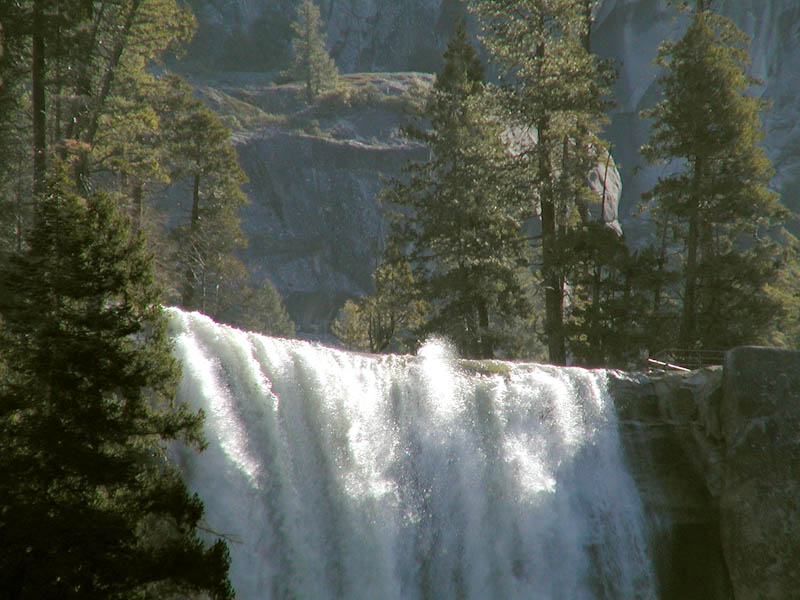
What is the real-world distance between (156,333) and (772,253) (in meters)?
27.2

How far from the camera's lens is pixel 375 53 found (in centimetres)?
11025

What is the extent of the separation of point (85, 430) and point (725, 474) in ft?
38.5

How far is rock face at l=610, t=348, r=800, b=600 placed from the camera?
12148 mm

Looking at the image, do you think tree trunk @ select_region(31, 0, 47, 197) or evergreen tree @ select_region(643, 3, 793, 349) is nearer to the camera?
tree trunk @ select_region(31, 0, 47, 197)

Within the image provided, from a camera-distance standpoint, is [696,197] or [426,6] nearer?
[696,197]

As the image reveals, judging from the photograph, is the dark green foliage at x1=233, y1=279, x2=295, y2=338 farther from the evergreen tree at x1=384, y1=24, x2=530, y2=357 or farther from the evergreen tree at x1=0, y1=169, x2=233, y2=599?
the evergreen tree at x1=0, y1=169, x2=233, y2=599

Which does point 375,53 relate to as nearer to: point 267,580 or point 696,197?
point 696,197

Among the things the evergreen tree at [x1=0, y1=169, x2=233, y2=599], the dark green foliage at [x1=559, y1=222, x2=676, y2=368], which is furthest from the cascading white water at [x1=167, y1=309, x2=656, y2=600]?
the dark green foliage at [x1=559, y1=222, x2=676, y2=368]

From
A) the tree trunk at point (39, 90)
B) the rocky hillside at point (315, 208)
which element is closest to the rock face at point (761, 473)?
the tree trunk at point (39, 90)

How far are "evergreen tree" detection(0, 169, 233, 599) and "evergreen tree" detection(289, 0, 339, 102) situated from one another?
8444 cm

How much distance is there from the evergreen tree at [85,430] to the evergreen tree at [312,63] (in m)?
84.4

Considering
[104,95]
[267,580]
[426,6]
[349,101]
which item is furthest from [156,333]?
→ [426,6]

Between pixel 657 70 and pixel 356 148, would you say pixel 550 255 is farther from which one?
pixel 657 70

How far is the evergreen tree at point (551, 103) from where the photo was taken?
19.1 metres
